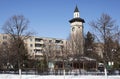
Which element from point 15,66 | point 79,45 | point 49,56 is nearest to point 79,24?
point 49,56

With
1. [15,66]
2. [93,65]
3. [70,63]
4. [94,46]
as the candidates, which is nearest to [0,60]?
[15,66]

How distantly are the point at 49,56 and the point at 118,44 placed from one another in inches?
1627

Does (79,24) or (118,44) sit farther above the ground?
(79,24)

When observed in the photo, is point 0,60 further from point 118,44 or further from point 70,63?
point 118,44

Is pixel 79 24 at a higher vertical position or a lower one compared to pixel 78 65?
higher

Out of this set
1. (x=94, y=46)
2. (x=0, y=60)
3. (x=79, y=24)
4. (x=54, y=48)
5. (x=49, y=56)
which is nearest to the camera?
(x=94, y=46)

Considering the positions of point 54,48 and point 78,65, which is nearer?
point 78,65

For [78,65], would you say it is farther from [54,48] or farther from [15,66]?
[54,48]

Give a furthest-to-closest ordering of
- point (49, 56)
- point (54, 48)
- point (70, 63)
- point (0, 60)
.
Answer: point (54, 48) → point (49, 56) → point (70, 63) → point (0, 60)

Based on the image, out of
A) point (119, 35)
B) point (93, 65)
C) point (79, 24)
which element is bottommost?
point (93, 65)

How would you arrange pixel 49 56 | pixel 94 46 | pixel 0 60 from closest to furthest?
pixel 94 46, pixel 0 60, pixel 49 56

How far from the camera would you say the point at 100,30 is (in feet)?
97.9

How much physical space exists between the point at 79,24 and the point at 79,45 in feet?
109

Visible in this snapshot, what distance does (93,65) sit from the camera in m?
56.4
